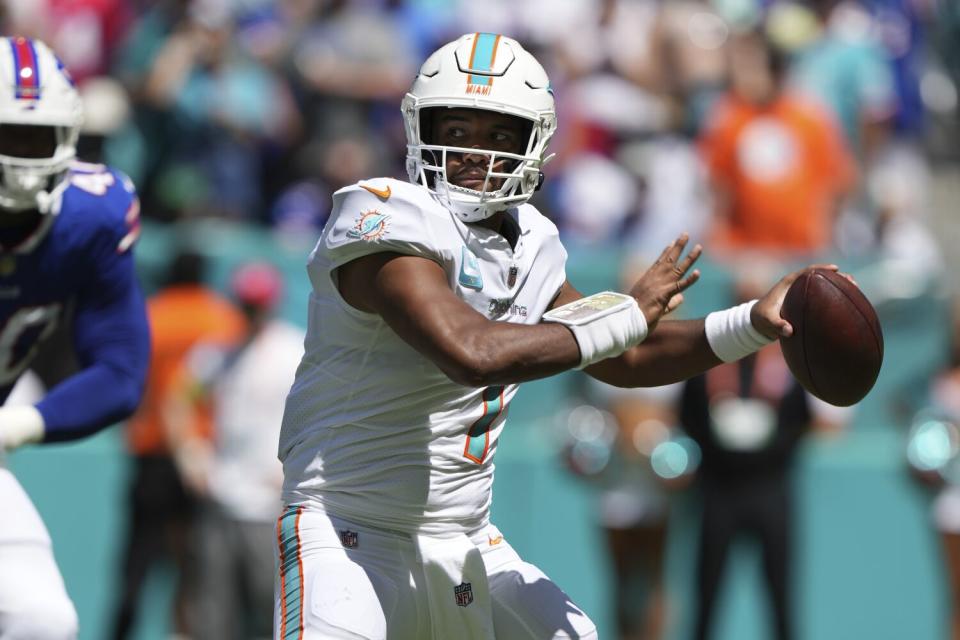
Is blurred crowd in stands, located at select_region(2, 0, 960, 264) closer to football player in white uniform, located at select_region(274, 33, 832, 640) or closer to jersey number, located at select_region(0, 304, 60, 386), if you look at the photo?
jersey number, located at select_region(0, 304, 60, 386)

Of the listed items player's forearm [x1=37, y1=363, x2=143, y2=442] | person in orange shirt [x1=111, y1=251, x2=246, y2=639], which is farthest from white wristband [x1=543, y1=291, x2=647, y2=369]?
person in orange shirt [x1=111, y1=251, x2=246, y2=639]

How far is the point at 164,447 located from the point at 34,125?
3.29 metres

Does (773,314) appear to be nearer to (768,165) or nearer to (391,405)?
(391,405)

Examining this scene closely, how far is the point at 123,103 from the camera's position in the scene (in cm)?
882

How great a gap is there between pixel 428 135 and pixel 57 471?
457cm

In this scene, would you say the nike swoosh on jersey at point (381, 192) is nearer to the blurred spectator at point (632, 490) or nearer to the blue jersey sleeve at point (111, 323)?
the blue jersey sleeve at point (111, 323)

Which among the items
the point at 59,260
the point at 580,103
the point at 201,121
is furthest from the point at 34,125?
the point at 580,103

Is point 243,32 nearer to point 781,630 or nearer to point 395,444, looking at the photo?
point 781,630

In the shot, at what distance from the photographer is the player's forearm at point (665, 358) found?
4.14m

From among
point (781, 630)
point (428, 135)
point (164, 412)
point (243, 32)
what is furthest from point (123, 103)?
point (428, 135)

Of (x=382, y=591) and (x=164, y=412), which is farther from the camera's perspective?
(x=164, y=412)

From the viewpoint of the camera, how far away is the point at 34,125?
180 inches

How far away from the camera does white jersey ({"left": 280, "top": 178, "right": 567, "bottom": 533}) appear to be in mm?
3848

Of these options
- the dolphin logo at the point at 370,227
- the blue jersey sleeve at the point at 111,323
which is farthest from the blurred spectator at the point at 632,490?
the dolphin logo at the point at 370,227
